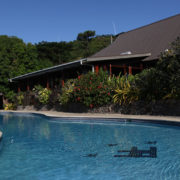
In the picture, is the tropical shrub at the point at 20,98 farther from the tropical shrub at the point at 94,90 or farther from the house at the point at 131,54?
the tropical shrub at the point at 94,90

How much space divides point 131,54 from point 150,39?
4500 millimetres

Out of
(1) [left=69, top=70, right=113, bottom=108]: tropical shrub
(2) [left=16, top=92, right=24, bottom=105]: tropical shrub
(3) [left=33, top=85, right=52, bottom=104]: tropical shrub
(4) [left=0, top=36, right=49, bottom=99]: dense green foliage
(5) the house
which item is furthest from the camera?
(4) [left=0, top=36, right=49, bottom=99]: dense green foliage

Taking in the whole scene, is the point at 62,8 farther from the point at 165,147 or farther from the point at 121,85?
the point at 165,147

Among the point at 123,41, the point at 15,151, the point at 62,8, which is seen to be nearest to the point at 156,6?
the point at 123,41

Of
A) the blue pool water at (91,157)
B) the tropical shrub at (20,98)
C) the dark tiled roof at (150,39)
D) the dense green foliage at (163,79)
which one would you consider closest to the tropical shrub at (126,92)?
the dense green foliage at (163,79)

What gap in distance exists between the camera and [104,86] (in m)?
12.7

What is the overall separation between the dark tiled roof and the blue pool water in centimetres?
813

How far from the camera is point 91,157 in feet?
17.2

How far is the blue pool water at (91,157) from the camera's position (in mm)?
4160

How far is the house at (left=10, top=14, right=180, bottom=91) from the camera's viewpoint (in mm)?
14368

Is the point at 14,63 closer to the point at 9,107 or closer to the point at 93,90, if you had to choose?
the point at 9,107

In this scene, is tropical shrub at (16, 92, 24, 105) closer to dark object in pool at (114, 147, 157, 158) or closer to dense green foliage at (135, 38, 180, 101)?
dense green foliage at (135, 38, 180, 101)

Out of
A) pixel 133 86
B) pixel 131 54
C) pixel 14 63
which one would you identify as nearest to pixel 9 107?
pixel 14 63

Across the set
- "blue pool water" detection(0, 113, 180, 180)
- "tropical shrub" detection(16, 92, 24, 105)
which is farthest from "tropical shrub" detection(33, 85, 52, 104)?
"blue pool water" detection(0, 113, 180, 180)
